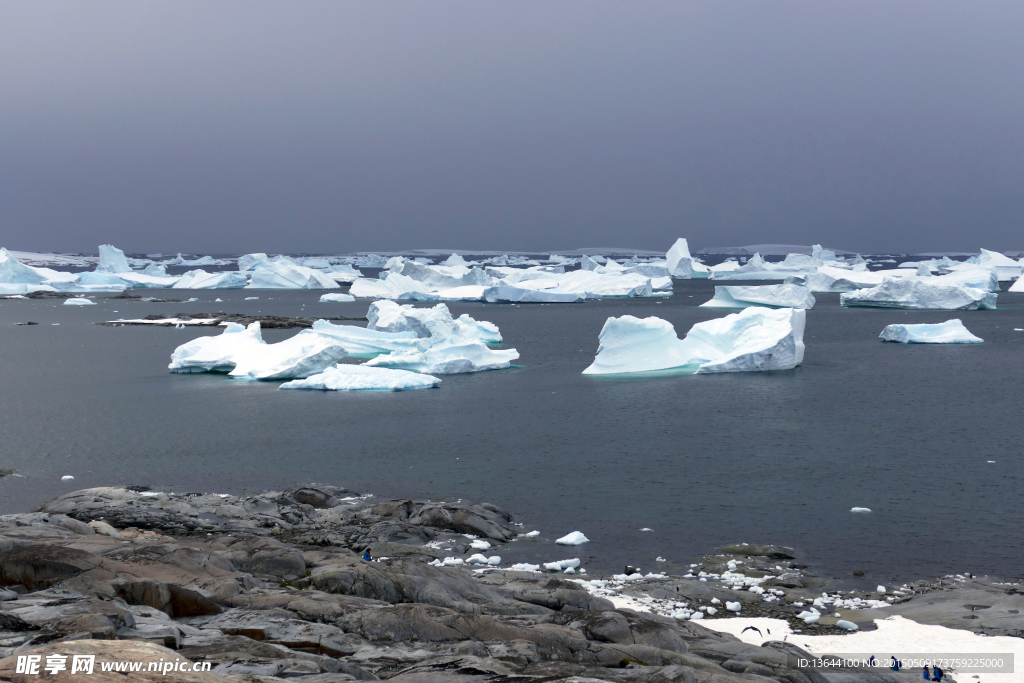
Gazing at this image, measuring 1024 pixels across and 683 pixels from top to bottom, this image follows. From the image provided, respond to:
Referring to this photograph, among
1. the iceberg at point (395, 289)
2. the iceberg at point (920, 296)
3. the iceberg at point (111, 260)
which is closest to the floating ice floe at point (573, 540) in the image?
the iceberg at point (920, 296)

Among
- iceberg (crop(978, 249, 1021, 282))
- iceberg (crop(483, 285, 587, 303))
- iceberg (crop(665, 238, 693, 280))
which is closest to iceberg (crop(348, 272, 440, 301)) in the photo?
iceberg (crop(483, 285, 587, 303))

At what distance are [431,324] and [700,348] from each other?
795 cm

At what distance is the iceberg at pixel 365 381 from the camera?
2153 centimetres

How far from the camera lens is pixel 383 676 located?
5191 mm

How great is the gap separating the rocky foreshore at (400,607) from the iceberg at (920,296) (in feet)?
129

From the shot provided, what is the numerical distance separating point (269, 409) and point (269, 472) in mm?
5794

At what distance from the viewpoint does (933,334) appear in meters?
30.0

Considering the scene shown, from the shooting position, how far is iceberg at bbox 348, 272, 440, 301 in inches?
2202

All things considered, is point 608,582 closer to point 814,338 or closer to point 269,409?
point 269,409

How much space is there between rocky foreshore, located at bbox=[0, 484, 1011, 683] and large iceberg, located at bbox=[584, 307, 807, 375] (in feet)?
46.5

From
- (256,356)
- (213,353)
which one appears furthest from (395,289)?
(256,356)

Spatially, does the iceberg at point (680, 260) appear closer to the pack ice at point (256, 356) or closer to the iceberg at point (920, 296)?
the iceberg at point (920, 296)

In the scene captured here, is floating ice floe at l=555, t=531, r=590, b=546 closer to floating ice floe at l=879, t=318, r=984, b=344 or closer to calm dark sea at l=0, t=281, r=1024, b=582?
calm dark sea at l=0, t=281, r=1024, b=582

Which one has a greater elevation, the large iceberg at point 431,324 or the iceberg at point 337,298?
the large iceberg at point 431,324
